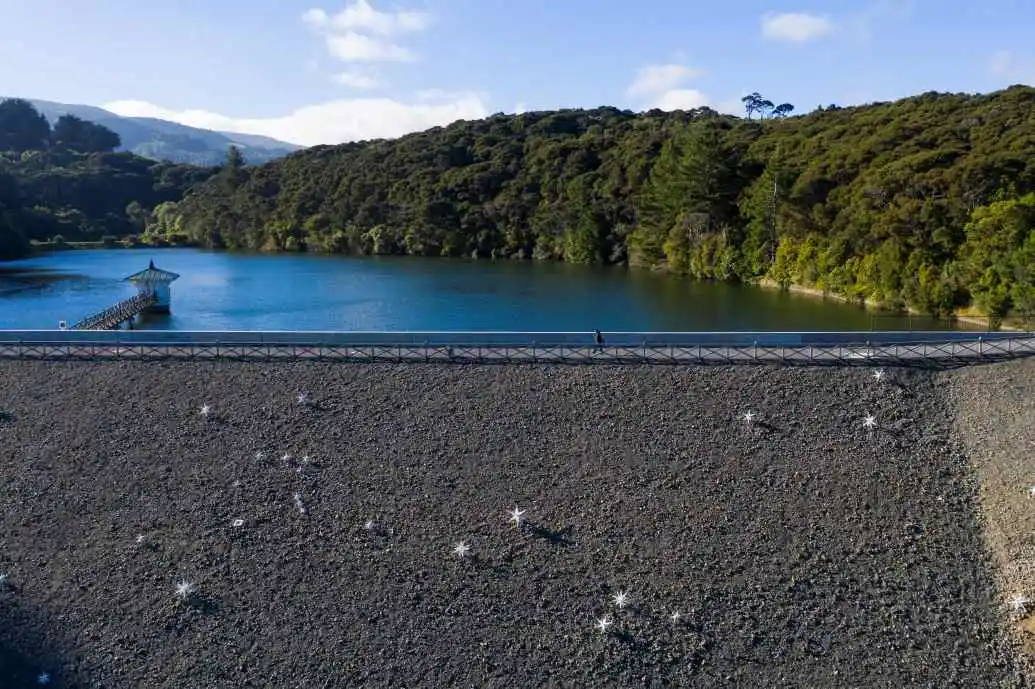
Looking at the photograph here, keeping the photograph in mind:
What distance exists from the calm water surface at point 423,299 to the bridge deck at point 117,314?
43.8 inches

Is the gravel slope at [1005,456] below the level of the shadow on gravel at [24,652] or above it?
above

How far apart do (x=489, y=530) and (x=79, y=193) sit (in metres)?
111

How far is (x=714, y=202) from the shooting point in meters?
59.4

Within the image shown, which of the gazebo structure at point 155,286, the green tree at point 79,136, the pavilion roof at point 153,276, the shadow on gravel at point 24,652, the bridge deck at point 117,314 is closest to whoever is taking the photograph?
the shadow on gravel at point 24,652

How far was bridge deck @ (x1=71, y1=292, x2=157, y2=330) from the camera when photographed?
37688 mm

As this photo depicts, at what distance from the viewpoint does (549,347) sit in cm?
2273

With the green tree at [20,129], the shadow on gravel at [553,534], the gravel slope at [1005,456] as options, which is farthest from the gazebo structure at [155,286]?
the green tree at [20,129]

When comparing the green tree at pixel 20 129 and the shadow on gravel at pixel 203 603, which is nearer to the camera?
the shadow on gravel at pixel 203 603

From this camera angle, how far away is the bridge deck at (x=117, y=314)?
37.7m

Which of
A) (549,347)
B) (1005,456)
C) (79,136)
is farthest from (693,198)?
(79,136)

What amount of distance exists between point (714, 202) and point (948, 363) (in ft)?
130

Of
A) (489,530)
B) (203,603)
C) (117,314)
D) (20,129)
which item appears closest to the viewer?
(203,603)

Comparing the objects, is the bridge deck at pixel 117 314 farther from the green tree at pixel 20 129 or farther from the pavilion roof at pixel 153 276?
the green tree at pixel 20 129

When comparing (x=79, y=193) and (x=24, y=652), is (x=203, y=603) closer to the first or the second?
(x=24, y=652)
